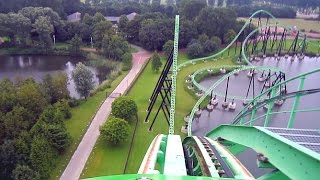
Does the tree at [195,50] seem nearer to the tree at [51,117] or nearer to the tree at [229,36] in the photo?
the tree at [229,36]

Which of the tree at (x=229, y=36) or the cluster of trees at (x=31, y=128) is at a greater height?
the tree at (x=229, y=36)

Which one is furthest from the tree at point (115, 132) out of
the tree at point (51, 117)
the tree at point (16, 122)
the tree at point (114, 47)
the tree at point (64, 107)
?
the tree at point (114, 47)

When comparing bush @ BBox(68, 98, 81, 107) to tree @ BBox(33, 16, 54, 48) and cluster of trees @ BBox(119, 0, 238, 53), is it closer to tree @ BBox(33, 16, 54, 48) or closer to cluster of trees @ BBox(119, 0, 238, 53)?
cluster of trees @ BBox(119, 0, 238, 53)

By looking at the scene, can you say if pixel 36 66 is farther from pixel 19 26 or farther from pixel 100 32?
pixel 100 32

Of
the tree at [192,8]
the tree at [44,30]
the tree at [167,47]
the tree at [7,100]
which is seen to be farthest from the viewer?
the tree at [192,8]

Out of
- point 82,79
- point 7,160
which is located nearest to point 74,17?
point 82,79

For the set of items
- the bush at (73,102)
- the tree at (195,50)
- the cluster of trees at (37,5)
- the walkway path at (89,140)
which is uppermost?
the cluster of trees at (37,5)

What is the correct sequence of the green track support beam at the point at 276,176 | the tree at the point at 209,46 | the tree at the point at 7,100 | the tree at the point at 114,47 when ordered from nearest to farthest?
1. the green track support beam at the point at 276,176
2. the tree at the point at 7,100
3. the tree at the point at 114,47
4. the tree at the point at 209,46
